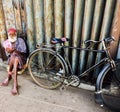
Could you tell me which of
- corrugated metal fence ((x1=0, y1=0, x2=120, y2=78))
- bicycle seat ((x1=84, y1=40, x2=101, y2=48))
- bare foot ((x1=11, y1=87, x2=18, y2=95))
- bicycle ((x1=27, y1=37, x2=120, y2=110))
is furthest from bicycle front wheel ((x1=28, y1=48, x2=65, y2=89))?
bicycle seat ((x1=84, y1=40, x2=101, y2=48))

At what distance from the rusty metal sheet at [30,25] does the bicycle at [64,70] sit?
210 mm

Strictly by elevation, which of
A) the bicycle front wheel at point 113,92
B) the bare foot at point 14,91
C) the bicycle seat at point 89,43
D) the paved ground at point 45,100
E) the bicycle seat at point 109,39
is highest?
the bicycle seat at point 109,39

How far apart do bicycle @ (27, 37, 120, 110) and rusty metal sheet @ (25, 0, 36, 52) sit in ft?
0.69

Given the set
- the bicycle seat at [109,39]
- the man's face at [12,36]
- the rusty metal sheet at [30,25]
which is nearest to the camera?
the bicycle seat at [109,39]

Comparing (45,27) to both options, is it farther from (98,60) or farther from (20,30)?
(98,60)

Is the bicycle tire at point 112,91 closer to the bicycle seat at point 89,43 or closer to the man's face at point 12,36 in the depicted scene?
the bicycle seat at point 89,43

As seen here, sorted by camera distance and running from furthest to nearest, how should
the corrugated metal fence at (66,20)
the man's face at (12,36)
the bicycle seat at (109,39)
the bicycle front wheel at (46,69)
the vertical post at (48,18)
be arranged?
the bicycle front wheel at (46,69) → the man's face at (12,36) → the vertical post at (48,18) → the corrugated metal fence at (66,20) → the bicycle seat at (109,39)

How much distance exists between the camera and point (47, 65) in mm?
4223

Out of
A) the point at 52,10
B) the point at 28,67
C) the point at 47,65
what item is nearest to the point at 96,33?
the point at 52,10

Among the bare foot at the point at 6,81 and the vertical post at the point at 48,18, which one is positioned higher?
the vertical post at the point at 48,18

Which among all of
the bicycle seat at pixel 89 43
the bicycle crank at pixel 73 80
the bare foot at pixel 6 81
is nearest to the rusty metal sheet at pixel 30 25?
the bare foot at pixel 6 81

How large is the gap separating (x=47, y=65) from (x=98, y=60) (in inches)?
41.6

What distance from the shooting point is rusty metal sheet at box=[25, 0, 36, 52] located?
3.82m

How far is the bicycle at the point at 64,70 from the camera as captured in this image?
138 inches
